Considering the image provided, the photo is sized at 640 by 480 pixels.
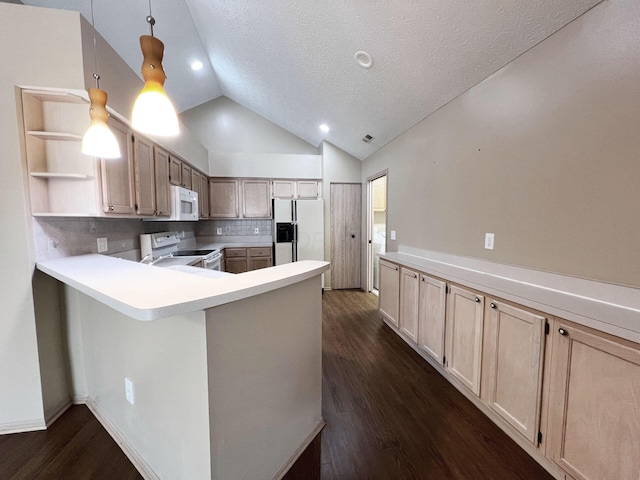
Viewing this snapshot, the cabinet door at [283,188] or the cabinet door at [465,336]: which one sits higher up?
the cabinet door at [283,188]

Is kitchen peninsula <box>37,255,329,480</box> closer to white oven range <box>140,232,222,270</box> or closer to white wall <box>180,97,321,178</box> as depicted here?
white oven range <box>140,232,222,270</box>

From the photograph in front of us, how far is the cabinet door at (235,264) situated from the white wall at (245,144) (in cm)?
155

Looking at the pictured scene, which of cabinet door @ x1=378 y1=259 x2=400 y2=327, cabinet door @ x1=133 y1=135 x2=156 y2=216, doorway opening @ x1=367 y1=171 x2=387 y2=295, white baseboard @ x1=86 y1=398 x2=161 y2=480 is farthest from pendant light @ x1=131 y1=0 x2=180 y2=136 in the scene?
doorway opening @ x1=367 y1=171 x2=387 y2=295

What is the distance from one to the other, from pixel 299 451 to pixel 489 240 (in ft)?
6.23

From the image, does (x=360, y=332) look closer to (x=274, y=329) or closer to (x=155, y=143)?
(x=274, y=329)

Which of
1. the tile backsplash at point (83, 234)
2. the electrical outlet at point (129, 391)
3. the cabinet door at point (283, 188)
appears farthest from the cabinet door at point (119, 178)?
the cabinet door at point (283, 188)

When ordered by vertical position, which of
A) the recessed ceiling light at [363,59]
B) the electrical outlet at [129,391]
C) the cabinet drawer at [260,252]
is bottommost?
the electrical outlet at [129,391]

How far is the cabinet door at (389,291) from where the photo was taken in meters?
2.86

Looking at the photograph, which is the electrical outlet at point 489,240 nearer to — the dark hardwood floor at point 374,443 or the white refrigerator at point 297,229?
the dark hardwood floor at point 374,443

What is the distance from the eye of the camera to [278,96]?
12.7ft

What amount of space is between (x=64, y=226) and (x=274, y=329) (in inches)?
68.3

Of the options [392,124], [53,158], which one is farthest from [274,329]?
[392,124]

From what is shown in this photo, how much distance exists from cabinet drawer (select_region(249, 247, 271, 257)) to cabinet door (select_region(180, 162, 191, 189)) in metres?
1.50

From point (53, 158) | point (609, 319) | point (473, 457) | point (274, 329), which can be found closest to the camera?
point (609, 319)
